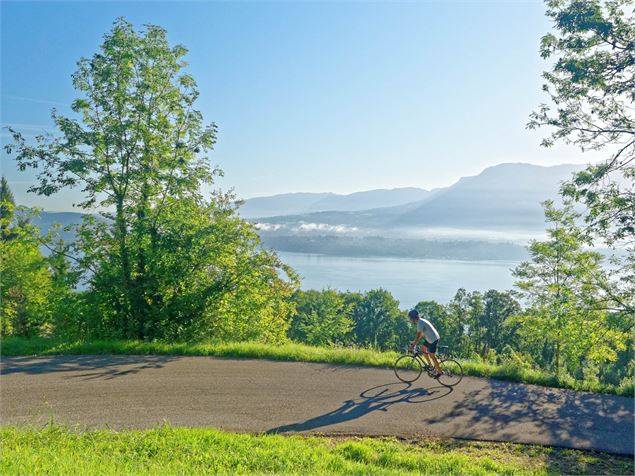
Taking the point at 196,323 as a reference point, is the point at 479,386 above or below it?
below

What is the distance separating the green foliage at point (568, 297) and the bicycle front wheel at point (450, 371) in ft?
12.7

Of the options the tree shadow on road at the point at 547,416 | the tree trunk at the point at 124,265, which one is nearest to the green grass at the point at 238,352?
the tree shadow on road at the point at 547,416

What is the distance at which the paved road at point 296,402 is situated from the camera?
27.2 ft

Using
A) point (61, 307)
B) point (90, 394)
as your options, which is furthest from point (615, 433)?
point (61, 307)

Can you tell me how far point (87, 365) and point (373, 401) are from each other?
736 centimetres

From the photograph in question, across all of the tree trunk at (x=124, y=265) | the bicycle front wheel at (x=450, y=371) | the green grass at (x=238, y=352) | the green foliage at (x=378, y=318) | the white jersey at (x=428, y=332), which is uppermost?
the tree trunk at (x=124, y=265)

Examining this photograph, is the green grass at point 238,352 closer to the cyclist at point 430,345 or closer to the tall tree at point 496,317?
the cyclist at point 430,345

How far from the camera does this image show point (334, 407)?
30.5ft

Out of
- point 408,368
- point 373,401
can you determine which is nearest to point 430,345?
point 408,368

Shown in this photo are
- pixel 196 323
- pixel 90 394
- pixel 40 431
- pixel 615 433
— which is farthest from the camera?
pixel 196 323

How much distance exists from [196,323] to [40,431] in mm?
9086

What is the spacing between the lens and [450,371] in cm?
1187

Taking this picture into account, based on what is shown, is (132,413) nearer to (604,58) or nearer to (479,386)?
(479,386)

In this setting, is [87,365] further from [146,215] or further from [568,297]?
[568,297]
